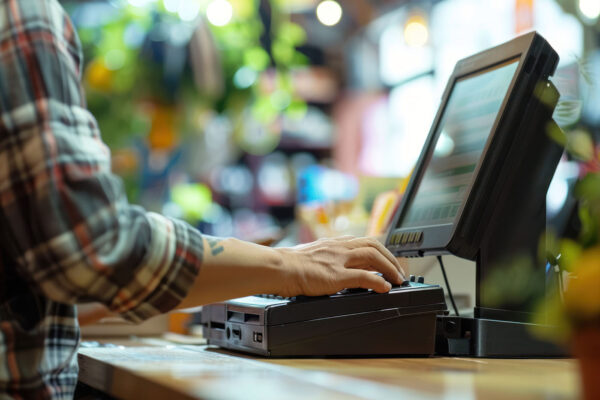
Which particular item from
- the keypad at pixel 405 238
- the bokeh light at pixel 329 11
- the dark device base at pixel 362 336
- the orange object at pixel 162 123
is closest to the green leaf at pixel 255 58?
the orange object at pixel 162 123

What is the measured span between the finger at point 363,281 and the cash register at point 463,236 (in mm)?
11

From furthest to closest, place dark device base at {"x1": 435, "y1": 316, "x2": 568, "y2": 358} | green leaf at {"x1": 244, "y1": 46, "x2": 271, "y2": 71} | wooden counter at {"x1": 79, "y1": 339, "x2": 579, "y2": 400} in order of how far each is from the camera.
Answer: green leaf at {"x1": 244, "y1": 46, "x2": 271, "y2": 71}, dark device base at {"x1": 435, "y1": 316, "x2": 568, "y2": 358}, wooden counter at {"x1": 79, "y1": 339, "x2": 579, "y2": 400}

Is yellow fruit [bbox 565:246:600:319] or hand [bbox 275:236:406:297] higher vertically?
hand [bbox 275:236:406:297]

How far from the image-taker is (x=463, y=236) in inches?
47.3

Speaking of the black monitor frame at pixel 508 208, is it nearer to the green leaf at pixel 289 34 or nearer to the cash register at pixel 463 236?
the cash register at pixel 463 236

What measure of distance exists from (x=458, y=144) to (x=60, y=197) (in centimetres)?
77

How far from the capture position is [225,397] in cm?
65

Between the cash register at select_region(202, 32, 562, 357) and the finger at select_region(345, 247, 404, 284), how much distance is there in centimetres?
4

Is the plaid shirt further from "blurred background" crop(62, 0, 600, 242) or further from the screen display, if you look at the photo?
"blurred background" crop(62, 0, 600, 242)

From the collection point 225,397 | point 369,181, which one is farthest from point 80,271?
point 369,181

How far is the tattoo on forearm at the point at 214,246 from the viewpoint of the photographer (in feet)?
3.00

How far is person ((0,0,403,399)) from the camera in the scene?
79 centimetres

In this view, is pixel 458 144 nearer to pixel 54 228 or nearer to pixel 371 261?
pixel 371 261

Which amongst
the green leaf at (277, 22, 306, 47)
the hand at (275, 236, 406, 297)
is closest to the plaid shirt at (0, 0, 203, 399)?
the hand at (275, 236, 406, 297)
